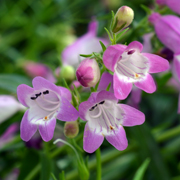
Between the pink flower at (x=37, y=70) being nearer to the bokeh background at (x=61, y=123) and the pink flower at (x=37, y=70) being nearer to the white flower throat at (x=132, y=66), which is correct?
the bokeh background at (x=61, y=123)

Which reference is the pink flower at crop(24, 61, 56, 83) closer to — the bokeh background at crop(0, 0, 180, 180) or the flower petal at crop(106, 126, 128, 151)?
the bokeh background at crop(0, 0, 180, 180)

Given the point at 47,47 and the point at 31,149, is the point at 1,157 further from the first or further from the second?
the point at 47,47

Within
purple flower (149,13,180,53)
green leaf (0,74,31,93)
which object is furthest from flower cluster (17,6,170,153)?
green leaf (0,74,31,93)

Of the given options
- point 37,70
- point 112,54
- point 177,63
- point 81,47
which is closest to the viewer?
point 112,54

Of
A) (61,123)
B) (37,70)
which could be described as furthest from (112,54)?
(37,70)

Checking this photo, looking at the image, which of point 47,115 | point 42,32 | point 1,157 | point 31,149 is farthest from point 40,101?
point 42,32

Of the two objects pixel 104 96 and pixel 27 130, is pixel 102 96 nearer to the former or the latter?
pixel 104 96

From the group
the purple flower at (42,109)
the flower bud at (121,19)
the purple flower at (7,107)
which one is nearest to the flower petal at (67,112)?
the purple flower at (42,109)
